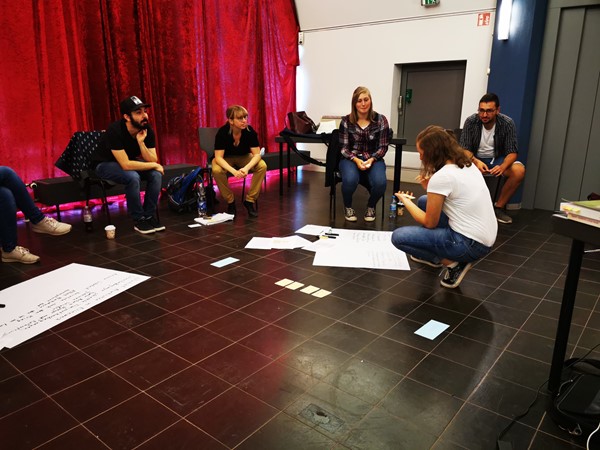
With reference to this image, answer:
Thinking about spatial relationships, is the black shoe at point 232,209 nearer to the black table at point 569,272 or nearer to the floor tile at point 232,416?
the floor tile at point 232,416

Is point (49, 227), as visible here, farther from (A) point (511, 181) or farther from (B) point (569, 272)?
(A) point (511, 181)

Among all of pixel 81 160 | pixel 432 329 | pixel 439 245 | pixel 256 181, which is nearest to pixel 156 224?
pixel 81 160

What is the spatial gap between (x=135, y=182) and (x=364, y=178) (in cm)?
195

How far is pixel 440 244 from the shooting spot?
2332 millimetres

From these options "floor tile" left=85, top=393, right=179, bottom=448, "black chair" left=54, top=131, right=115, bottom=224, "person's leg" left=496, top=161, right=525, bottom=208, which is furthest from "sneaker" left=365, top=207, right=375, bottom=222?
"floor tile" left=85, top=393, right=179, bottom=448

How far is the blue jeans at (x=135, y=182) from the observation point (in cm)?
340

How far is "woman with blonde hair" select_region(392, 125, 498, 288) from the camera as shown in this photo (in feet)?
7.00

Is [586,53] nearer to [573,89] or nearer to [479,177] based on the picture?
[573,89]

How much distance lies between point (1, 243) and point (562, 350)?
9.99 feet

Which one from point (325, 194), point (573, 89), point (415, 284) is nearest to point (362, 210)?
point (325, 194)

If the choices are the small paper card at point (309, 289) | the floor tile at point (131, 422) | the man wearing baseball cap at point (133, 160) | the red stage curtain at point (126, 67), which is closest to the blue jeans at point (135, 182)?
the man wearing baseball cap at point (133, 160)

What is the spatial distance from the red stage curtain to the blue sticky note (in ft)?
12.1

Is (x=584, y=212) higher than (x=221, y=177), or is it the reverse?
(x=584, y=212)

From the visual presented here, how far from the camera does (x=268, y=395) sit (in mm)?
1483
